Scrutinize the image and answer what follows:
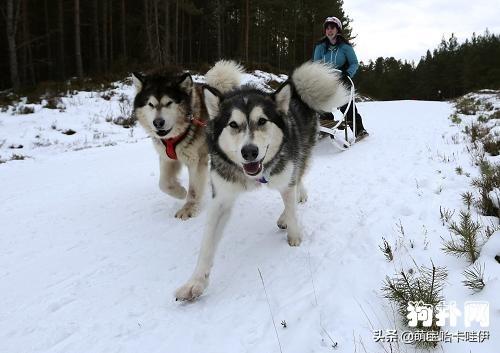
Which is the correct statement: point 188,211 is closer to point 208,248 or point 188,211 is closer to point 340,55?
point 208,248

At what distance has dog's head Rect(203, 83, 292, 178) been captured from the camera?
2.81 metres

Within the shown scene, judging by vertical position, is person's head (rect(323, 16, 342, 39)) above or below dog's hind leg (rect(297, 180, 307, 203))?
above

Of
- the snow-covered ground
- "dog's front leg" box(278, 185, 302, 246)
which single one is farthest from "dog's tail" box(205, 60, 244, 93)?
"dog's front leg" box(278, 185, 302, 246)

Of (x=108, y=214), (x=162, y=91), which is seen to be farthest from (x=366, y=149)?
(x=108, y=214)

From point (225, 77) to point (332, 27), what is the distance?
3409 millimetres

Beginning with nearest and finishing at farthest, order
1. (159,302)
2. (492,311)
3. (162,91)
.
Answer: (492,311) → (159,302) → (162,91)

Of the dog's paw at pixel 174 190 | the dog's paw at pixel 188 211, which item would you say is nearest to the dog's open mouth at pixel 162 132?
the dog's paw at pixel 174 190

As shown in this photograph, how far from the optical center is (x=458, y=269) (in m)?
2.36

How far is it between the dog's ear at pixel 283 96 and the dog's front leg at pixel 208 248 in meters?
0.89

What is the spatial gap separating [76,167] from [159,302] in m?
4.53

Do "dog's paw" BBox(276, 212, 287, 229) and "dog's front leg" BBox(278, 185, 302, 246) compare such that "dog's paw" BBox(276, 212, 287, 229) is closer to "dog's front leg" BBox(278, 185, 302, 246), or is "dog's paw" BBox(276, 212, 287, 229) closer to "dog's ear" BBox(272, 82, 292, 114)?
"dog's front leg" BBox(278, 185, 302, 246)

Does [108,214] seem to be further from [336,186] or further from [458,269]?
[458,269]

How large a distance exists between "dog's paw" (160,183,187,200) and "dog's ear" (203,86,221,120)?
153 centimetres

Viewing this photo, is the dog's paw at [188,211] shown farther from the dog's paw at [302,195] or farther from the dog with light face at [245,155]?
the dog's paw at [302,195]
